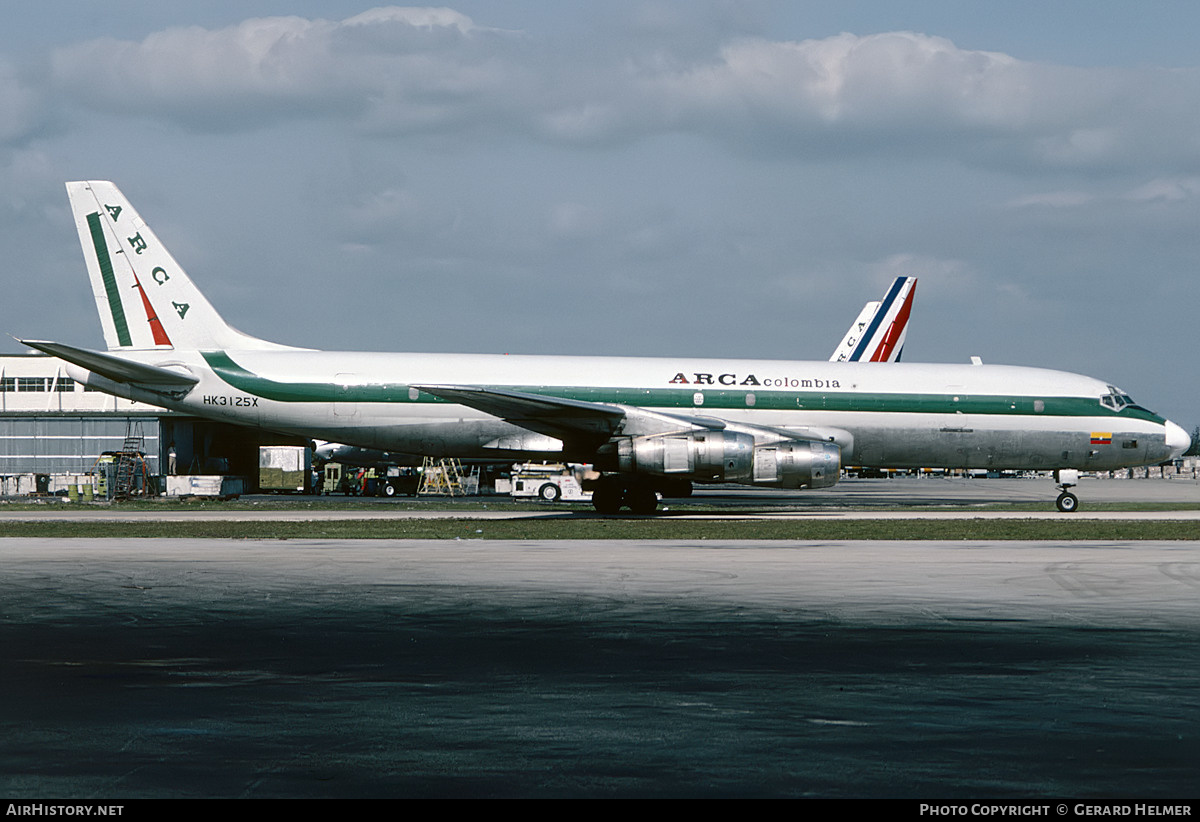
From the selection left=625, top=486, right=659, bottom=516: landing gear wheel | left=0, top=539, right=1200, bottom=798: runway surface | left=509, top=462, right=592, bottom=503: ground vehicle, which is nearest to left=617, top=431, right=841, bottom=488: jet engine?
left=625, top=486, right=659, bottom=516: landing gear wheel

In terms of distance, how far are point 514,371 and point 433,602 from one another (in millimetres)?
21913

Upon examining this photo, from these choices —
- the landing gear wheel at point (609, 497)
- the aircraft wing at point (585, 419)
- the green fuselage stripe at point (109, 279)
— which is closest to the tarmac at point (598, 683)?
the aircraft wing at point (585, 419)

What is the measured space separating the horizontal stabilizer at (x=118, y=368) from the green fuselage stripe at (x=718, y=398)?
106 centimetres

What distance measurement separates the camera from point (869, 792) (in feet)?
21.5

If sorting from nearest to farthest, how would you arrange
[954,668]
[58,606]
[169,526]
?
1. [954,668]
2. [58,606]
3. [169,526]

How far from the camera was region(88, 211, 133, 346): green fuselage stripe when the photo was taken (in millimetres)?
38688

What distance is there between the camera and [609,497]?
37062 millimetres

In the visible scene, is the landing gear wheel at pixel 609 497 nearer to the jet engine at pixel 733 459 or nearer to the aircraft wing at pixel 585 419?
the aircraft wing at pixel 585 419

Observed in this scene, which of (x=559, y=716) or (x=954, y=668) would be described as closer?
(x=559, y=716)

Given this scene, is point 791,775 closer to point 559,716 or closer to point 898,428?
point 559,716

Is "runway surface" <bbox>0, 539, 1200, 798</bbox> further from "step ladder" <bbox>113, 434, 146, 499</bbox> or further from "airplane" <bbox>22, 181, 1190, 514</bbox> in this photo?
"step ladder" <bbox>113, 434, 146, 499</bbox>

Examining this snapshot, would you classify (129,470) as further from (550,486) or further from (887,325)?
(887,325)
